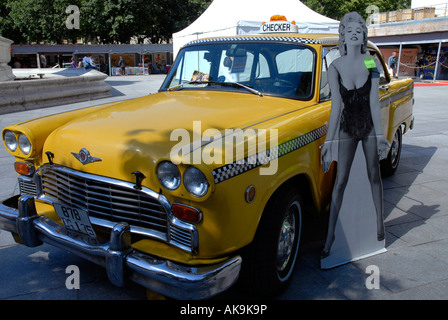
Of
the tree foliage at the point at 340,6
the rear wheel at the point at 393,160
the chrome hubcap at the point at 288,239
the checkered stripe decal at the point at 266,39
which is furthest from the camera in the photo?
the tree foliage at the point at 340,6

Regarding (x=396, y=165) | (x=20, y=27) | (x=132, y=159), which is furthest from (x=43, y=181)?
(x=20, y=27)

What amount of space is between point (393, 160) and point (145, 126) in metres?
4.18

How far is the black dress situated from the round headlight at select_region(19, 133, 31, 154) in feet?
7.97

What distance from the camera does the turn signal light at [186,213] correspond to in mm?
2282

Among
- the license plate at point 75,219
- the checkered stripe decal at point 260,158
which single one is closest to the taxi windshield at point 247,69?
the checkered stripe decal at point 260,158

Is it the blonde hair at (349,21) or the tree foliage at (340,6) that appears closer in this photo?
the blonde hair at (349,21)

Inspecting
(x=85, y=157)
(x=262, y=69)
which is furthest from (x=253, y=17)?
(x=85, y=157)

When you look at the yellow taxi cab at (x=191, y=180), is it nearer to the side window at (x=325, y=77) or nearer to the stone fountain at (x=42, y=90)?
the side window at (x=325, y=77)

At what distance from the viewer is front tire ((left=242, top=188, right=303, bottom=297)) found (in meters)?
2.58

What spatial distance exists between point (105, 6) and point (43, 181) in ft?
129

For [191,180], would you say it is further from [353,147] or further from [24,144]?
[24,144]

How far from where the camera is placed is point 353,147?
3.06m
